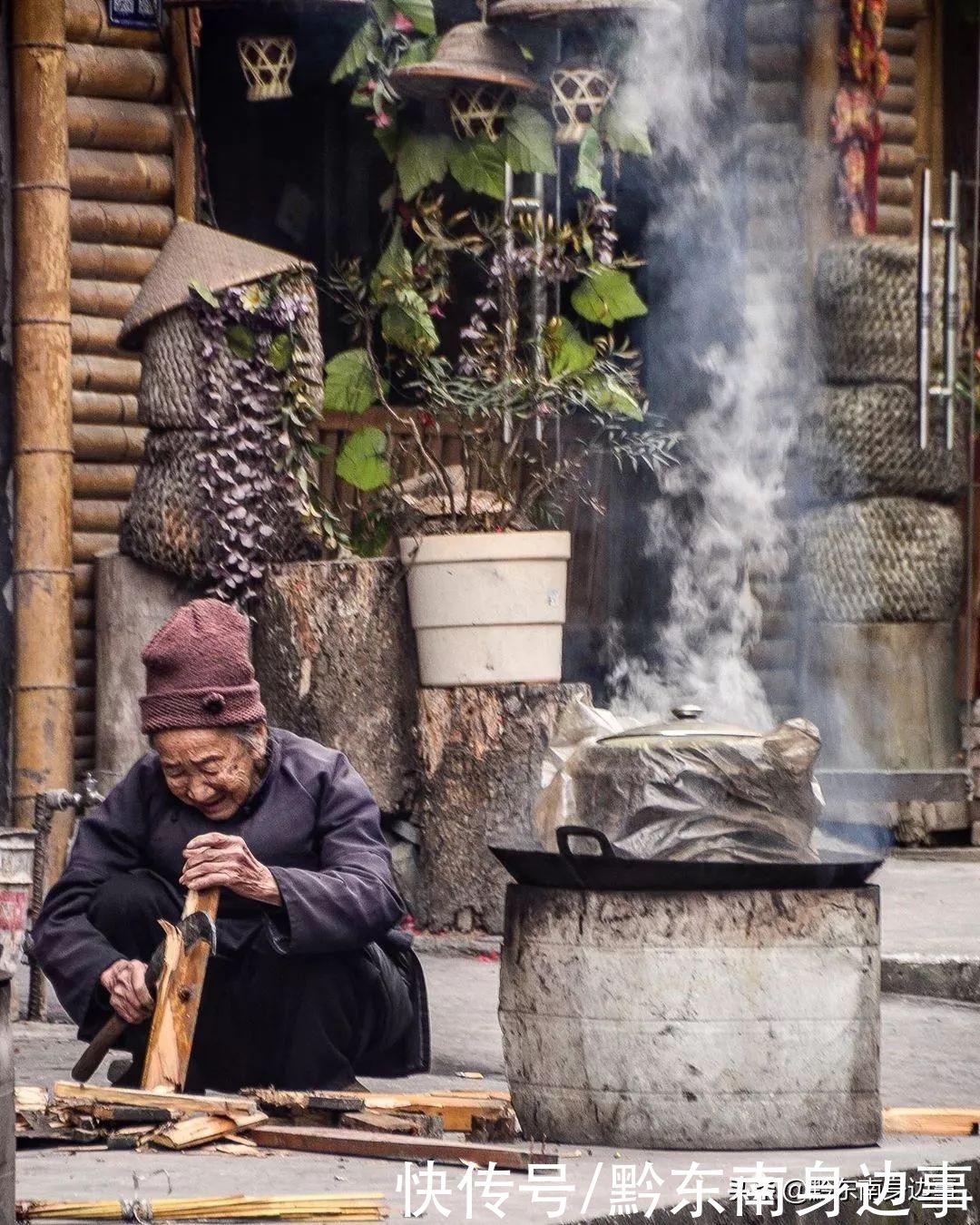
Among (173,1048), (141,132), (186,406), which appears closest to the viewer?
(173,1048)

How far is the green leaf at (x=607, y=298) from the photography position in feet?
31.5

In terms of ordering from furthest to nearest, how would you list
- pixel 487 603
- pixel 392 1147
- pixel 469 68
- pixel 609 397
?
pixel 609 397 < pixel 469 68 < pixel 487 603 < pixel 392 1147

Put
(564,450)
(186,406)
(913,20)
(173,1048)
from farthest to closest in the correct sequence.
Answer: (913,20)
(564,450)
(186,406)
(173,1048)

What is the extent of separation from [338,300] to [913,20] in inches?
130

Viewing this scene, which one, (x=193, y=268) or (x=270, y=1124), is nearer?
(x=270, y=1124)

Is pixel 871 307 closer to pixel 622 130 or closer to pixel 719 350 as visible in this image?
pixel 719 350

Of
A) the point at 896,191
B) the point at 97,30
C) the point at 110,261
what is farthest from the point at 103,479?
the point at 896,191

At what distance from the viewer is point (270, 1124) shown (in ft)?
14.6

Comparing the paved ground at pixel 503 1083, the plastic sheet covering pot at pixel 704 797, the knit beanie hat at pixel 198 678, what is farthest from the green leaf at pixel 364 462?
the plastic sheet covering pot at pixel 704 797

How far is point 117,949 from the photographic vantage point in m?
4.80

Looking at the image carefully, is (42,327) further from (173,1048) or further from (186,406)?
(173,1048)

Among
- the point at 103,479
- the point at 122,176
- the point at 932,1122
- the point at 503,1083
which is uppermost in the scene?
the point at 122,176

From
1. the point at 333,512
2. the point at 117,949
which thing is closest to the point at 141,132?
the point at 333,512

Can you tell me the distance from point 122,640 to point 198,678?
3910 millimetres
